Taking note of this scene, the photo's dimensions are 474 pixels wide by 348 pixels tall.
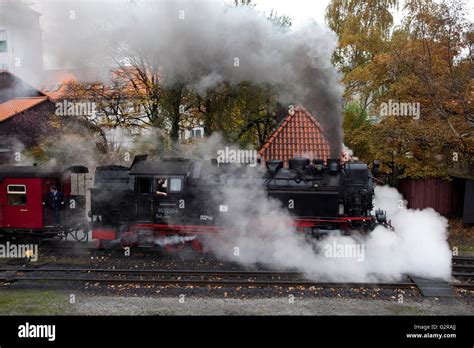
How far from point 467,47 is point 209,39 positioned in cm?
905

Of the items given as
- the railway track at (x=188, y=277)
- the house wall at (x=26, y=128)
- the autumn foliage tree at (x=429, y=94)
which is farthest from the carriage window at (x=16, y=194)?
the autumn foliage tree at (x=429, y=94)

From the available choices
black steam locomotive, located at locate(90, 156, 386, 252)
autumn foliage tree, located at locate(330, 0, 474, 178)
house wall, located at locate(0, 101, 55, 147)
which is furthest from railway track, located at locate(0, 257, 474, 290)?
house wall, located at locate(0, 101, 55, 147)

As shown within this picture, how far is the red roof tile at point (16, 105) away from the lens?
2046 centimetres

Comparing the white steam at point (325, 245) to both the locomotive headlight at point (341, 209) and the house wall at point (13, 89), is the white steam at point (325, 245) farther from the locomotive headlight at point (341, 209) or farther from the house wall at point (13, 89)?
the house wall at point (13, 89)

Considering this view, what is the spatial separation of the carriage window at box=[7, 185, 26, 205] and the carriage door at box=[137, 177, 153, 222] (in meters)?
3.86

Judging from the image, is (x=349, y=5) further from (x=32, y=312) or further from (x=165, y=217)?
(x=32, y=312)

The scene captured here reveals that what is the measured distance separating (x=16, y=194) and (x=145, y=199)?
4337 mm

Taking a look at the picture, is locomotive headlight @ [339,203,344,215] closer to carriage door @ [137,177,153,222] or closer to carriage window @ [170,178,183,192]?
carriage window @ [170,178,183,192]

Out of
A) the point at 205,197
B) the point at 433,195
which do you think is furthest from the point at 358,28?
the point at 205,197

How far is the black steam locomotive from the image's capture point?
1111 centimetres

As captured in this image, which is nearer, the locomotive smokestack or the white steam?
the white steam

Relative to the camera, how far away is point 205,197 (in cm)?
1150

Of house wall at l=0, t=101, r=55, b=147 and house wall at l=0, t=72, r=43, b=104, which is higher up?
house wall at l=0, t=72, r=43, b=104

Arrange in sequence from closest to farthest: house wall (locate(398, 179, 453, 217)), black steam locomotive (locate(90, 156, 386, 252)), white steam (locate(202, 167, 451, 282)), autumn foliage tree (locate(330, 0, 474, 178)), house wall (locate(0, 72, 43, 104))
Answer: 1. white steam (locate(202, 167, 451, 282))
2. black steam locomotive (locate(90, 156, 386, 252))
3. autumn foliage tree (locate(330, 0, 474, 178))
4. house wall (locate(398, 179, 453, 217))
5. house wall (locate(0, 72, 43, 104))
